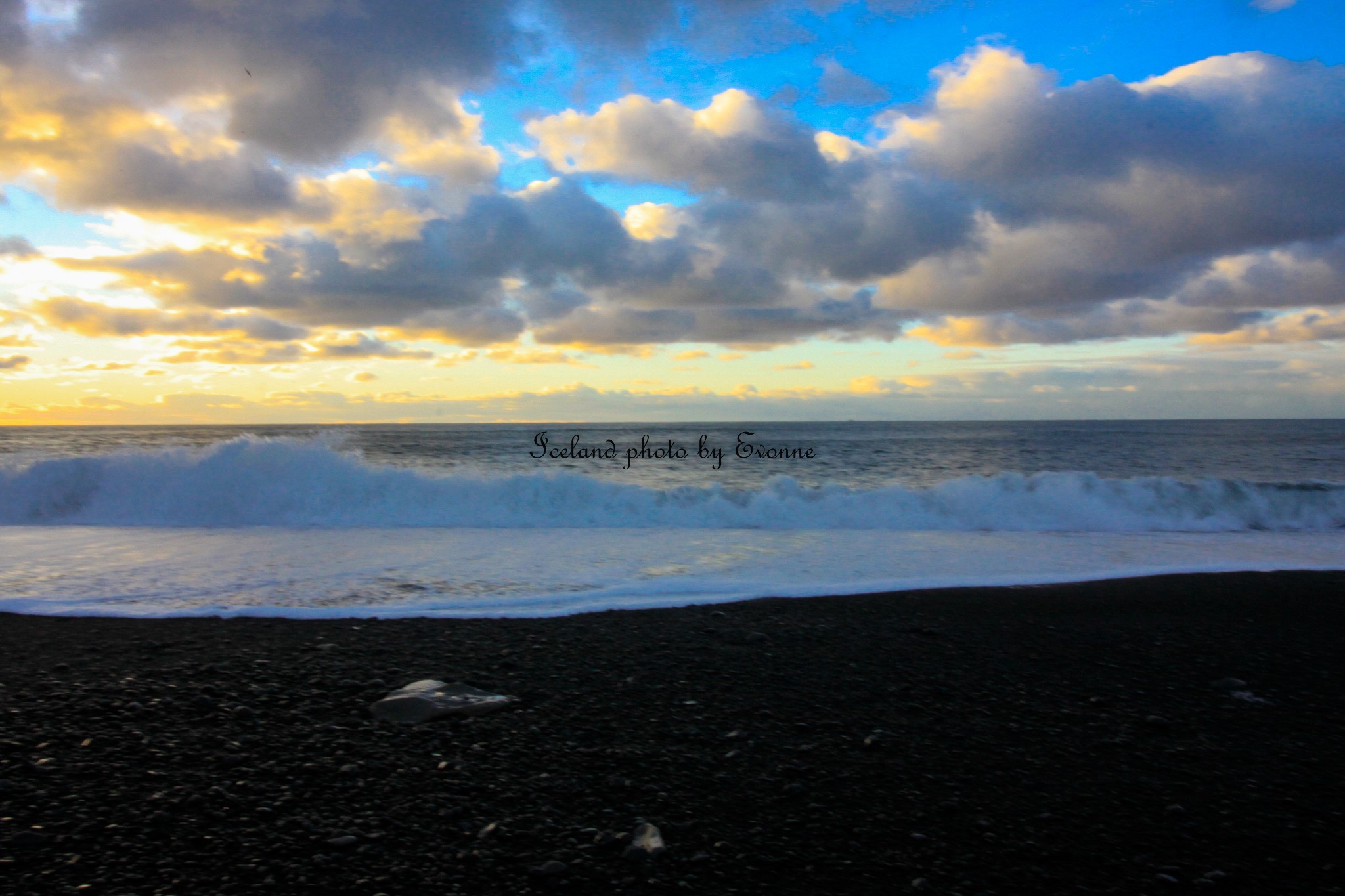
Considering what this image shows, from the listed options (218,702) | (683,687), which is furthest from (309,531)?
(683,687)

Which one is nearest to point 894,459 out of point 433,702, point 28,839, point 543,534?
point 543,534

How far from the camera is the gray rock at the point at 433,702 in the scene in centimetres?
356

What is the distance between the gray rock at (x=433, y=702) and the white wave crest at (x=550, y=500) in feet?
27.3

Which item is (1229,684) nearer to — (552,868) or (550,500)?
(552,868)

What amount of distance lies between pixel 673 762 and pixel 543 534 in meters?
8.14

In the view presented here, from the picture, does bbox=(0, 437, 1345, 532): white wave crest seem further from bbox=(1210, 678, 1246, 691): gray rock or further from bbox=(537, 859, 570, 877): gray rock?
bbox=(537, 859, 570, 877): gray rock

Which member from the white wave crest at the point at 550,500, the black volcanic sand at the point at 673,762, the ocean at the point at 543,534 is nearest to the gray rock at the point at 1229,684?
the black volcanic sand at the point at 673,762

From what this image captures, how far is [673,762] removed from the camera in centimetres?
314

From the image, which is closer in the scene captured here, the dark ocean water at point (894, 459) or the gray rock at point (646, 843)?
the gray rock at point (646, 843)

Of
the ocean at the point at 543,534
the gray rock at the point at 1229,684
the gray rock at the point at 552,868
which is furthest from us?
the ocean at the point at 543,534

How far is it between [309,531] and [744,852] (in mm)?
10379

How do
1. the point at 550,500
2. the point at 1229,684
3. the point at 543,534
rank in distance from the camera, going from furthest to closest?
the point at 550,500 → the point at 543,534 → the point at 1229,684

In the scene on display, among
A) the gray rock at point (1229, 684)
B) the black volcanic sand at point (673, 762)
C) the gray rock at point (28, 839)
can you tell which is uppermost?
the gray rock at point (28, 839)

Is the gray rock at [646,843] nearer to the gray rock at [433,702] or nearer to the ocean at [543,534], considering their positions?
the gray rock at [433,702]
